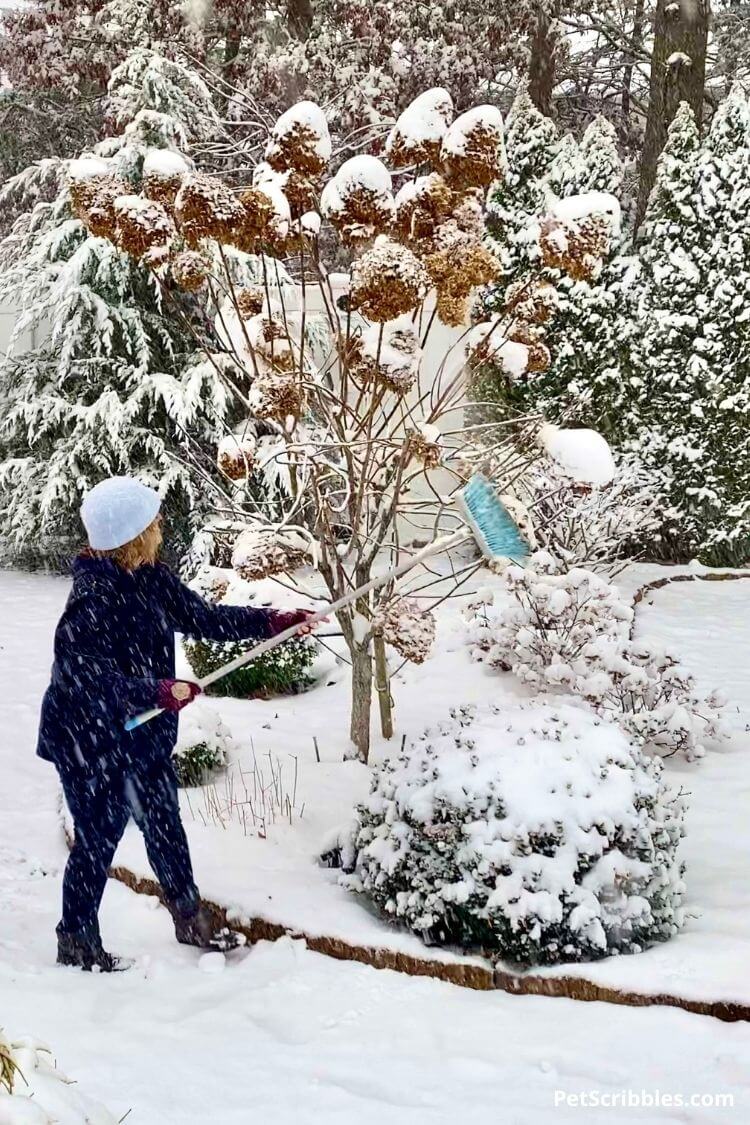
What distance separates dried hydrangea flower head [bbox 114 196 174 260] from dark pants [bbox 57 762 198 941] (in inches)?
79.2

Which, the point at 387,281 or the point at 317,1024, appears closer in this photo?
the point at 317,1024

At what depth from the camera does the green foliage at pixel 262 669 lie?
5.55 meters

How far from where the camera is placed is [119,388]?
8.67m

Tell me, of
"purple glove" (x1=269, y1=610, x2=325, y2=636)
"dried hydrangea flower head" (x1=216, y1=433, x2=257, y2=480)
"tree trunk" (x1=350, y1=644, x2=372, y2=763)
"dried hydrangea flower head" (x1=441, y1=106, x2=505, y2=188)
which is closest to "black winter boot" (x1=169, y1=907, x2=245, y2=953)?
"purple glove" (x1=269, y1=610, x2=325, y2=636)

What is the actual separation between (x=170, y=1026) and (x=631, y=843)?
4.61 ft

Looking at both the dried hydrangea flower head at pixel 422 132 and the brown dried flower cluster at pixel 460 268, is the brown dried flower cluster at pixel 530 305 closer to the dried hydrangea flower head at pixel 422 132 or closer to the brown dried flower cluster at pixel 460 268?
the brown dried flower cluster at pixel 460 268

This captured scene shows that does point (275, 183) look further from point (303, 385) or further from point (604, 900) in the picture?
point (604, 900)

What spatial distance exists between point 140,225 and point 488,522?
174 centimetres

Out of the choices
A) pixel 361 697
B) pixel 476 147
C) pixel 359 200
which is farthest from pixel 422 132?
pixel 361 697

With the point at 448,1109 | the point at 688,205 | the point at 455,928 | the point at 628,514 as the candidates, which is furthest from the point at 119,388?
the point at 448,1109

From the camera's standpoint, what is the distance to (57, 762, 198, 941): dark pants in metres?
2.96

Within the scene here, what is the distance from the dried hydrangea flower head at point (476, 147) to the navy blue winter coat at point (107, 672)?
1.86 metres

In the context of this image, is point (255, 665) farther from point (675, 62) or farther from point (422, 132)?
point (675, 62)

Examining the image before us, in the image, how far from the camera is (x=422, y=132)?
370 centimetres
